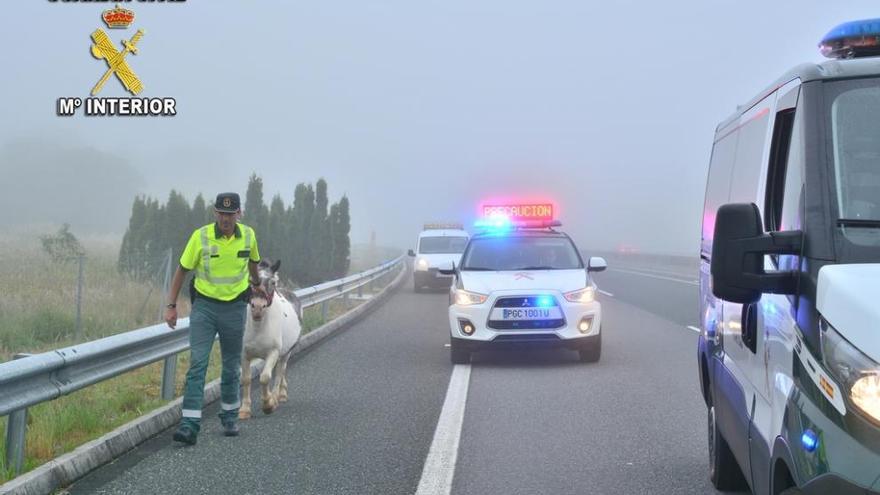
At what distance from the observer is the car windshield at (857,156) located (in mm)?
3369

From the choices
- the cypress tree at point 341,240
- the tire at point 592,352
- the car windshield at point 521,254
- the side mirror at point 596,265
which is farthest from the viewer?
the cypress tree at point 341,240

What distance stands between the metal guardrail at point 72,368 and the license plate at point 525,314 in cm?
437

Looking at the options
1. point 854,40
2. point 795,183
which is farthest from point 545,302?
point 795,183

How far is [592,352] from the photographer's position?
→ 39.9ft

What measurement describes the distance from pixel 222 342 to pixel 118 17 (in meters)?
15.0

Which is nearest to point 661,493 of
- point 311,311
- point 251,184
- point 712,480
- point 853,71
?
point 712,480

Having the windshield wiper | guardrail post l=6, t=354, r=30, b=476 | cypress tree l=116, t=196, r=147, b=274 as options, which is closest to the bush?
cypress tree l=116, t=196, r=147, b=274

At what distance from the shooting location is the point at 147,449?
7.25 m

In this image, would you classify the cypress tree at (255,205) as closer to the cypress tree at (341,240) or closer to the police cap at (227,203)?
the cypress tree at (341,240)

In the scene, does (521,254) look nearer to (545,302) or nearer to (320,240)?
(545,302)

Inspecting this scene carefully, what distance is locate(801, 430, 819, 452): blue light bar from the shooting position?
2957mm

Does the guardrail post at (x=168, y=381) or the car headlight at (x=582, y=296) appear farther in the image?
the car headlight at (x=582, y=296)

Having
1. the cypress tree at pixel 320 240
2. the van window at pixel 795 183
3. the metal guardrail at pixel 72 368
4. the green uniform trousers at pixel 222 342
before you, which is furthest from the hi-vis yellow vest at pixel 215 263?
the cypress tree at pixel 320 240

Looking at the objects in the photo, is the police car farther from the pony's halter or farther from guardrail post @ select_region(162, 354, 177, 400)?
guardrail post @ select_region(162, 354, 177, 400)
